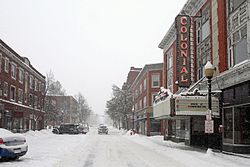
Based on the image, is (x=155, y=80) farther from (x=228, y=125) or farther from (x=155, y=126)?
(x=228, y=125)

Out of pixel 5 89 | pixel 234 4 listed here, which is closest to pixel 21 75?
pixel 5 89

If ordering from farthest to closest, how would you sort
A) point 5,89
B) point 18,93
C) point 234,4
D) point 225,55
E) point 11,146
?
1. point 18,93
2. point 5,89
3. point 225,55
4. point 234,4
5. point 11,146

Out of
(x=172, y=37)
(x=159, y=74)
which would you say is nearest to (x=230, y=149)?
(x=172, y=37)

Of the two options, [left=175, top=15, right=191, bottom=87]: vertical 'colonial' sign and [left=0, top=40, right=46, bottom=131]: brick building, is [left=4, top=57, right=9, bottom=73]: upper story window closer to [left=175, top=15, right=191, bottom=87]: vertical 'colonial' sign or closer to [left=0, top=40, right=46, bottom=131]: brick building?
[left=0, top=40, right=46, bottom=131]: brick building

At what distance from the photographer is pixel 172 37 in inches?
1417

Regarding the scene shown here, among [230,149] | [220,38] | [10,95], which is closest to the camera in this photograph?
[230,149]

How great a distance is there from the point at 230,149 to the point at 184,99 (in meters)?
4.28

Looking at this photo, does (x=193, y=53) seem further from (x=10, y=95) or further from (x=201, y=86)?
(x=10, y=95)

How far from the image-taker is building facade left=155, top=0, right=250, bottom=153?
61.9ft

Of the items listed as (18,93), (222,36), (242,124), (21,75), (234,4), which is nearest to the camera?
(234,4)

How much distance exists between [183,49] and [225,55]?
560cm

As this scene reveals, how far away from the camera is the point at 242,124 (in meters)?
20.2

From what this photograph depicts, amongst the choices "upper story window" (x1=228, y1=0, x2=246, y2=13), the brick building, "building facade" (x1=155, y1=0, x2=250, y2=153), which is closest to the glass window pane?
"building facade" (x1=155, y1=0, x2=250, y2=153)

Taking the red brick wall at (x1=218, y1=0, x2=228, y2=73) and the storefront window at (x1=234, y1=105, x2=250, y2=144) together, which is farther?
the red brick wall at (x1=218, y1=0, x2=228, y2=73)
